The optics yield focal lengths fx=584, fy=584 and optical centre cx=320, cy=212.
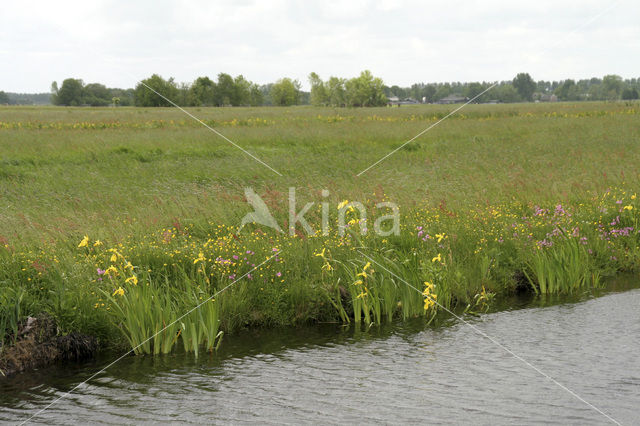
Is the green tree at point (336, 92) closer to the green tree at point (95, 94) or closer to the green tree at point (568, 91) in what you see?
the green tree at point (95, 94)

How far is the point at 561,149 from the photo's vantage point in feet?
76.0

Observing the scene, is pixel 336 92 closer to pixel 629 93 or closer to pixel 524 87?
pixel 524 87

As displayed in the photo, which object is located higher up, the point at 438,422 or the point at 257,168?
the point at 257,168

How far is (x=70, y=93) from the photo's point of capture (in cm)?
6256

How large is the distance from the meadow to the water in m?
0.55

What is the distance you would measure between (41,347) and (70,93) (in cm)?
6190

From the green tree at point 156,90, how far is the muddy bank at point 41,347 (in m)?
35.3

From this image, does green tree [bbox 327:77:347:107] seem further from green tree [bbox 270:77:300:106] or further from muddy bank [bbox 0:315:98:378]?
muddy bank [bbox 0:315:98:378]

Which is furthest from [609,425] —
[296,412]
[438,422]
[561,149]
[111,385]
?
[561,149]

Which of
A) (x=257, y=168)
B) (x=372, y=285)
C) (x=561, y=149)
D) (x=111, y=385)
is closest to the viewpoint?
(x=111, y=385)

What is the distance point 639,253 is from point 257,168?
12.9 m

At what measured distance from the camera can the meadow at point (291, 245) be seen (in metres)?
7.71

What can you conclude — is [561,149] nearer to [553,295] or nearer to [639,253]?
[639,253]

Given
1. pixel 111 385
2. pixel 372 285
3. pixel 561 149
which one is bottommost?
pixel 111 385
